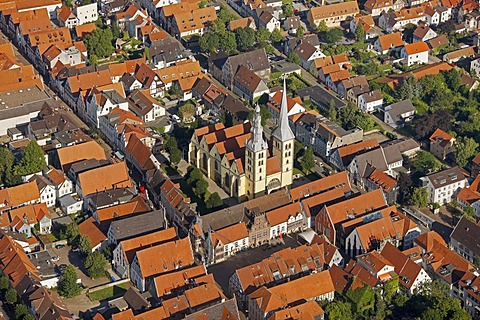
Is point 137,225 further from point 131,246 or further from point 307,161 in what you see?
point 307,161

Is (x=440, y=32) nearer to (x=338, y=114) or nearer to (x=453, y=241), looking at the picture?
(x=338, y=114)

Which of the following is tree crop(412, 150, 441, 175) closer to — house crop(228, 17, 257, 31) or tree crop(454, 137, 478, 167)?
tree crop(454, 137, 478, 167)

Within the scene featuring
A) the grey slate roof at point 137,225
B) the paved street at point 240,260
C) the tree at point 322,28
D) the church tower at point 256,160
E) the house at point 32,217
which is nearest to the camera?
the paved street at point 240,260

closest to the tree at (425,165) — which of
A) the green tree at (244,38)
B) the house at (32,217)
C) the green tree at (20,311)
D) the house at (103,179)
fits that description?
the house at (103,179)

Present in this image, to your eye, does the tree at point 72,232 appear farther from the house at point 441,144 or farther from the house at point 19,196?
the house at point 441,144

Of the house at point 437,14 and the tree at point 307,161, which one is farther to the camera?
the house at point 437,14

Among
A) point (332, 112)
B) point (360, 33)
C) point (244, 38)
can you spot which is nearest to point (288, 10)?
point (360, 33)

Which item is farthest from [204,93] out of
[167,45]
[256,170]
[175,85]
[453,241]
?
[453,241]
